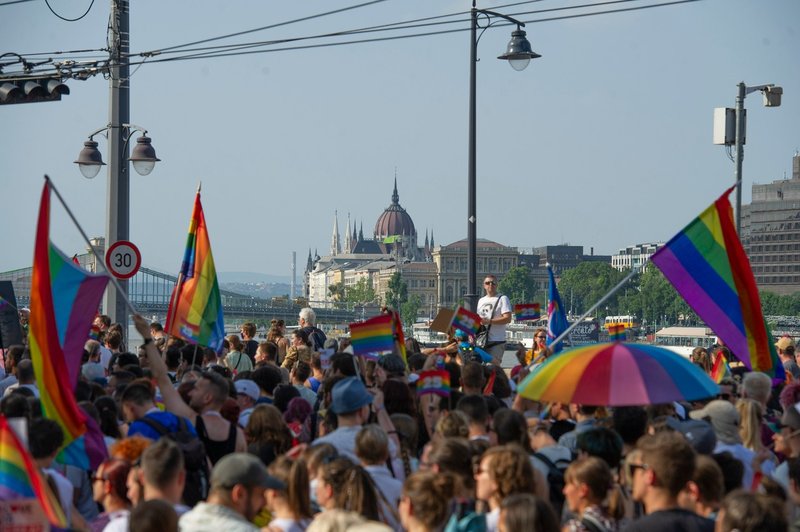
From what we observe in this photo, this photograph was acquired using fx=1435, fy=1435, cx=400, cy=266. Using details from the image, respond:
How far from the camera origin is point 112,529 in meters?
5.96

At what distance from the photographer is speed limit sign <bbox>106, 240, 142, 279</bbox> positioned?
1694 cm

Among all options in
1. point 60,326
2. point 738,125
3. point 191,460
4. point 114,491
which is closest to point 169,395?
point 60,326

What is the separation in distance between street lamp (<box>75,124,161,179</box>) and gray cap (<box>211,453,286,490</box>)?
12458 mm

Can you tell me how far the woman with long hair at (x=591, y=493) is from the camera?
6.15 metres

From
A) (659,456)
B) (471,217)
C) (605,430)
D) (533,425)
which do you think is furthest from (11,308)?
(659,456)

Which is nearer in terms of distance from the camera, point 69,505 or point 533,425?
point 69,505

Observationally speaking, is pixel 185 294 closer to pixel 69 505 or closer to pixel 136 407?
pixel 136 407

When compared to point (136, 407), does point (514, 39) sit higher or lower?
higher

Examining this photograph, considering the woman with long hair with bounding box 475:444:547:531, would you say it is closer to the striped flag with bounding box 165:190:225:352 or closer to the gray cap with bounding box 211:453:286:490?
the gray cap with bounding box 211:453:286:490

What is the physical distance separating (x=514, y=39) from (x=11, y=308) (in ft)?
25.8

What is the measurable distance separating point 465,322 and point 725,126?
7.94m

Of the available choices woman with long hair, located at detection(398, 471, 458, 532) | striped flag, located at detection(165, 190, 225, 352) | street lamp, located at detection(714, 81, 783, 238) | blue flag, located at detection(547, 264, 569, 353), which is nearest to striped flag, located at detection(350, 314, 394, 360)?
striped flag, located at detection(165, 190, 225, 352)

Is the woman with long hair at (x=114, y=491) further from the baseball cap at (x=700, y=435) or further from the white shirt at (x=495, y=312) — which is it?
the white shirt at (x=495, y=312)

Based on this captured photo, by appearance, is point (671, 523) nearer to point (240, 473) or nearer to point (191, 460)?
point (240, 473)
